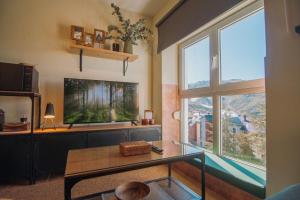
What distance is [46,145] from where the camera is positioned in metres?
2.13

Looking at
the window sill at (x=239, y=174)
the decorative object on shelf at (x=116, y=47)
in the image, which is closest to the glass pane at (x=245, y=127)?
the window sill at (x=239, y=174)

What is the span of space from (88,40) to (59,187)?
204 centimetres

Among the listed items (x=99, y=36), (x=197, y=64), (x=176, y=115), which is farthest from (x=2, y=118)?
(x=197, y=64)

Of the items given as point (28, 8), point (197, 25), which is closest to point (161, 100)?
point (197, 25)

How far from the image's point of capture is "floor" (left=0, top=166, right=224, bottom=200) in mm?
1810

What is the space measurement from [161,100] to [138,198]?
190cm

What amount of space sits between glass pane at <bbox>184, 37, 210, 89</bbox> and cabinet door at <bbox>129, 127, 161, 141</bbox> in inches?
35.3

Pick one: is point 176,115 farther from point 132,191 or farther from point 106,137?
point 132,191

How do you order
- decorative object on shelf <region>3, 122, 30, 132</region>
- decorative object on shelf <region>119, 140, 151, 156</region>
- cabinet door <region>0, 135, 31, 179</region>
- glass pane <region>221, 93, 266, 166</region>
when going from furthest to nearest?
decorative object on shelf <region>3, 122, 30, 132</region> → cabinet door <region>0, 135, 31, 179</region> → glass pane <region>221, 93, 266, 166</region> → decorative object on shelf <region>119, 140, 151, 156</region>

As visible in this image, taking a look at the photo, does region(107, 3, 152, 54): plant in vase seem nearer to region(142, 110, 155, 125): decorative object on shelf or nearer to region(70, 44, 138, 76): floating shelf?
region(70, 44, 138, 76): floating shelf

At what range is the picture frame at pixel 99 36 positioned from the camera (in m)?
2.69

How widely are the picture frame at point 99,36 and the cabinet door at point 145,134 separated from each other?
4.89ft

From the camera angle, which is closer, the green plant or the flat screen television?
the flat screen television

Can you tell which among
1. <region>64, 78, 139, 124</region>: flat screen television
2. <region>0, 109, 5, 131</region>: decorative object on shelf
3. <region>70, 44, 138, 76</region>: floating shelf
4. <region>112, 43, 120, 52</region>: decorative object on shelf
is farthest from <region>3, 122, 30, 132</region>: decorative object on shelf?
<region>112, 43, 120, 52</region>: decorative object on shelf
